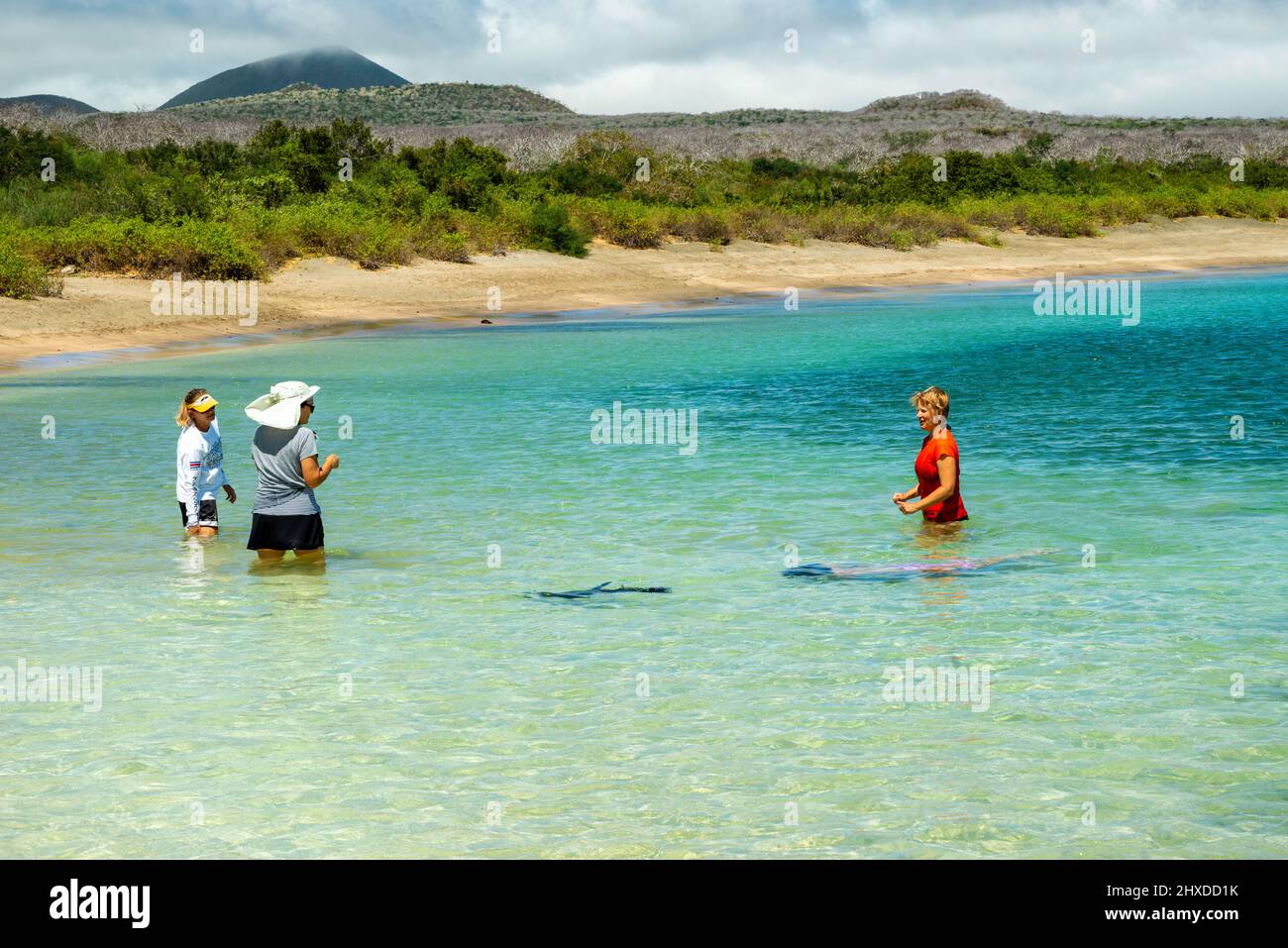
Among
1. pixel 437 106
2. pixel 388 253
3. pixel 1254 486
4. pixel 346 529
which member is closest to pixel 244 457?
pixel 346 529

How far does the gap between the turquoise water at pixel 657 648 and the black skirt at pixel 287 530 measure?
23cm

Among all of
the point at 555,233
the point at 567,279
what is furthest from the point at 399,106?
the point at 567,279

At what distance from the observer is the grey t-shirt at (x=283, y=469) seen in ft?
34.8

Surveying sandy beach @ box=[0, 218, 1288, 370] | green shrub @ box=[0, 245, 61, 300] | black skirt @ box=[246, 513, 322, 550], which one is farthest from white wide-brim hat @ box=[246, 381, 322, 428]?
green shrub @ box=[0, 245, 61, 300]

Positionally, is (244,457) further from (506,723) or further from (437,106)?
(437,106)

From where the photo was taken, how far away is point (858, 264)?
156ft

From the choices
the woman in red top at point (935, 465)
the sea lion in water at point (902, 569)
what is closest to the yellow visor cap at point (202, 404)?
the sea lion in water at point (902, 569)

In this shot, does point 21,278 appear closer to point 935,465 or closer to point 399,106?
point 935,465

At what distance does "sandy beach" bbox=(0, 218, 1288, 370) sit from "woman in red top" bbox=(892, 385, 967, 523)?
18287 millimetres

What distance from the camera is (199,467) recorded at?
1202cm

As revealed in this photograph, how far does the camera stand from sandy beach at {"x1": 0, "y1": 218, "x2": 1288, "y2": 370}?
30.2 m

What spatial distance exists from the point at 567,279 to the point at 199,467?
29439 millimetres

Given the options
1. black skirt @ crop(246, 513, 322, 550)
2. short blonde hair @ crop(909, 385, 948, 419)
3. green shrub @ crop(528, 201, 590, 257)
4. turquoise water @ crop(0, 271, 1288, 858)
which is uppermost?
green shrub @ crop(528, 201, 590, 257)

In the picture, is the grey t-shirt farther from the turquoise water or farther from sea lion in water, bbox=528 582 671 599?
sea lion in water, bbox=528 582 671 599
